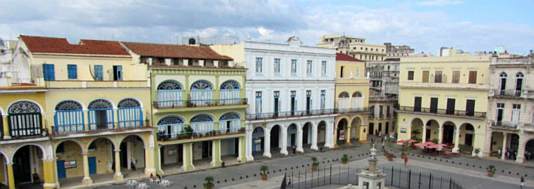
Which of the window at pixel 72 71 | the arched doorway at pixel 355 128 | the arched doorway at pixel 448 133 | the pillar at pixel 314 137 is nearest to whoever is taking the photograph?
the window at pixel 72 71

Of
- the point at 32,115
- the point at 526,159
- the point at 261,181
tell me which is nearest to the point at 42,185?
the point at 32,115

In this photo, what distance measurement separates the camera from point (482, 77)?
126 feet

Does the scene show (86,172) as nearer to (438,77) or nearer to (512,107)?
(438,77)

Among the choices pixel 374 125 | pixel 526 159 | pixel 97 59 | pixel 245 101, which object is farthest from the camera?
pixel 374 125

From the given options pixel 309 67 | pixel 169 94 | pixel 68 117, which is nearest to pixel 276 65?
pixel 309 67

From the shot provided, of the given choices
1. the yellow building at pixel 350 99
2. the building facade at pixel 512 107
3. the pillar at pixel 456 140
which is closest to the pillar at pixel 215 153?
the yellow building at pixel 350 99

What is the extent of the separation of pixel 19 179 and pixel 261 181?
1782 cm

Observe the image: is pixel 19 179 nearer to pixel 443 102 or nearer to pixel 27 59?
pixel 27 59

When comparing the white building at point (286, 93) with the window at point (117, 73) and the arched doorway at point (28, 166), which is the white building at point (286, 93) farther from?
the arched doorway at point (28, 166)

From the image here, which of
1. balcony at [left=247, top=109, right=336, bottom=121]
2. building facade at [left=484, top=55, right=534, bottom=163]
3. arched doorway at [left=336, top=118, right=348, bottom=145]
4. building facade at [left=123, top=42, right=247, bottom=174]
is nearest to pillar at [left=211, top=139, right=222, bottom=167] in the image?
building facade at [left=123, top=42, right=247, bottom=174]

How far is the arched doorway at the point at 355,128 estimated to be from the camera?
4710cm

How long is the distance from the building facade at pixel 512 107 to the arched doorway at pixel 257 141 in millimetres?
22867

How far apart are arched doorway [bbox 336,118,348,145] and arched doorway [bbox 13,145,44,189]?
30577mm

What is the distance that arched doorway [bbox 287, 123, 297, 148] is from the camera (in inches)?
1687
